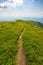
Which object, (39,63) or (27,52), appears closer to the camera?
(39,63)

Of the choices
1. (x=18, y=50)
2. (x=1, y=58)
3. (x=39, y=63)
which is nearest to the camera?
(x=39, y=63)

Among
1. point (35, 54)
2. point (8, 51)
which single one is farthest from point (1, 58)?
point (35, 54)

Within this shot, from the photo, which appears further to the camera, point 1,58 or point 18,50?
point 18,50

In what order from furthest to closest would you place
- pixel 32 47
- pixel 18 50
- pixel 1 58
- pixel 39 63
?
1. pixel 32 47
2. pixel 18 50
3. pixel 1 58
4. pixel 39 63

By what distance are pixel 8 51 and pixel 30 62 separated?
492 inches

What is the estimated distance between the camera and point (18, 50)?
53531mm

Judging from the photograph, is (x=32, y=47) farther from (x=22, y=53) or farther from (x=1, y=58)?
(x=1, y=58)

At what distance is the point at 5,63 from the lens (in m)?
44.4

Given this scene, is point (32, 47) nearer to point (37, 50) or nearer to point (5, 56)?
point (37, 50)

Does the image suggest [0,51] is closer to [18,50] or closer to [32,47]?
A: [18,50]

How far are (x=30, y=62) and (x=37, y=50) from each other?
11900 millimetres

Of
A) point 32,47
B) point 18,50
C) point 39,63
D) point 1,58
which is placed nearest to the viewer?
point 39,63

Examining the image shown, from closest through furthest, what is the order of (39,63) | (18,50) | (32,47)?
(39,63)
(18,50)
(32,47)

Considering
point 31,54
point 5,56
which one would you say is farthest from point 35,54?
point 5,56
